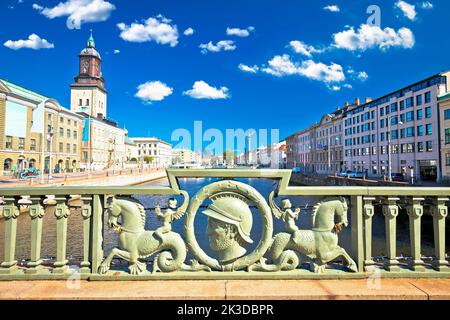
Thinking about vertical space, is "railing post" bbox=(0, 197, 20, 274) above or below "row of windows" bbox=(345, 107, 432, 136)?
below

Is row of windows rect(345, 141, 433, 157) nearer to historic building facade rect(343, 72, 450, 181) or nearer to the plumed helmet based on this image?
historic building facade rect(343, 72, 450, 181)

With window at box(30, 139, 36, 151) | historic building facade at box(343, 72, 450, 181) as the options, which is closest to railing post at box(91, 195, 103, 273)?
historic building facade at box(343, 72, 450, 181)

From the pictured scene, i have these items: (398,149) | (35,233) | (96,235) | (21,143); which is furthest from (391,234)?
(21,143)

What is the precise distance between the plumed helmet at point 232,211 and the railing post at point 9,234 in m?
2.32

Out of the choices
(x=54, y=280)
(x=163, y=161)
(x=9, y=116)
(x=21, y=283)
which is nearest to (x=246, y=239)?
(x=54, y=280)

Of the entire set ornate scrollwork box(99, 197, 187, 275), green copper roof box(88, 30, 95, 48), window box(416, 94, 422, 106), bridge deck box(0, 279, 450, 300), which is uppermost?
green copper roof box(88, 30, 95, 48)

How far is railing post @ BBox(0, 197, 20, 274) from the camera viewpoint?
3.09 meters

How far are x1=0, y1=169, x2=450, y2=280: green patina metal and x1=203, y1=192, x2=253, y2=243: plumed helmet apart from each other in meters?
0.01

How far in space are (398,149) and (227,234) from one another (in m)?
58.7

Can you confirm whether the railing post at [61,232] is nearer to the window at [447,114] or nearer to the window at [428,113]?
the window at [447,114]

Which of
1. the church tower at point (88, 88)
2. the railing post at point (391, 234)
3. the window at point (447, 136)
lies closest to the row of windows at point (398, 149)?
the window at point (447, 136)

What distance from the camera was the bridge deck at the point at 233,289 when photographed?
272 centimetres

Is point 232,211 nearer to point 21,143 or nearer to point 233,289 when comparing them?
point 233,289

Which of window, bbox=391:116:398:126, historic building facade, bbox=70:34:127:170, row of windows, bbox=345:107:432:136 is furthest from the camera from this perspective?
historic building facade, bbox=70:34:127:170
